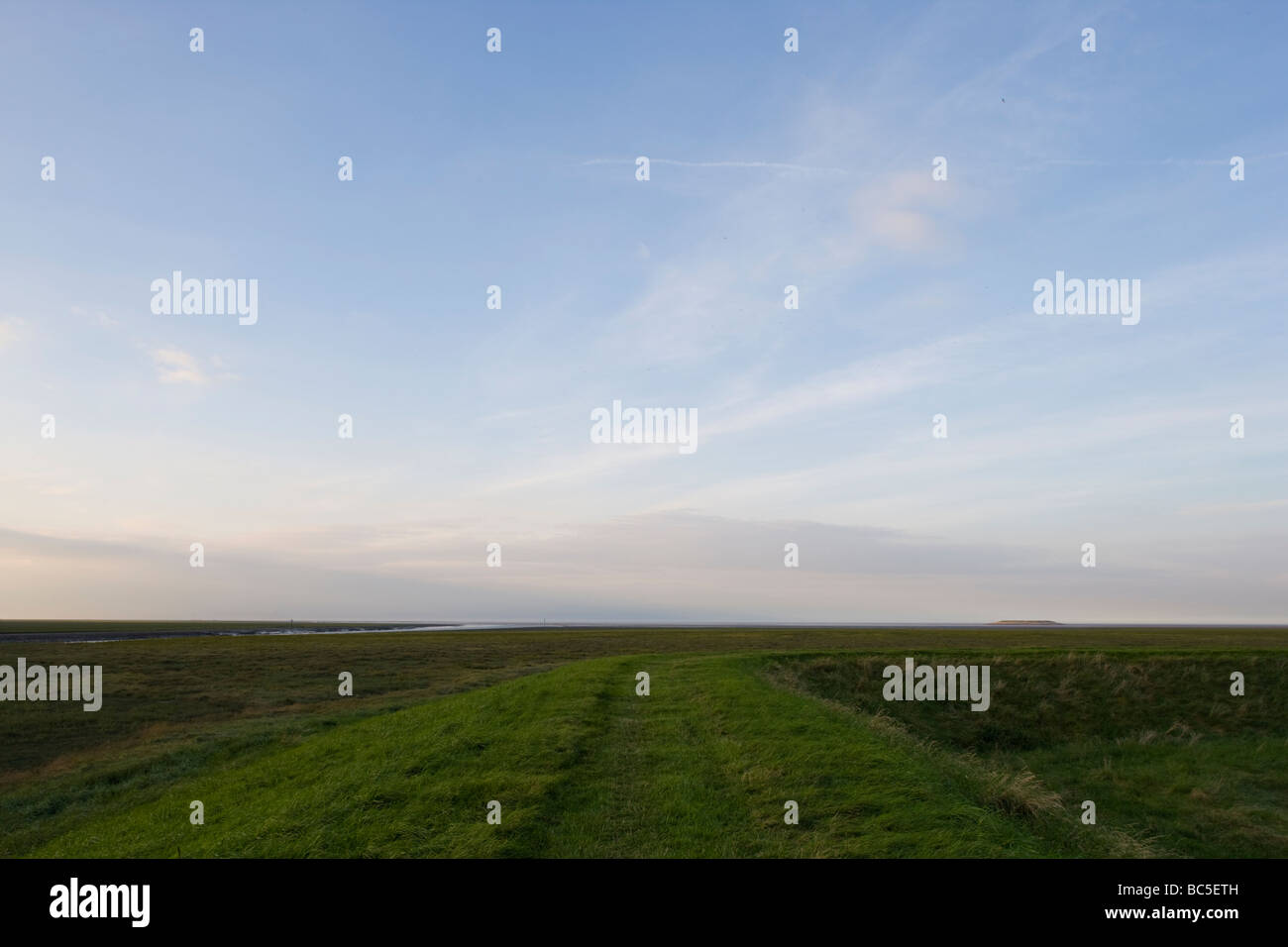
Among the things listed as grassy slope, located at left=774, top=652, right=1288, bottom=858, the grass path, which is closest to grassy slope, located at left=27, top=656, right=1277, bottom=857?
the grass path

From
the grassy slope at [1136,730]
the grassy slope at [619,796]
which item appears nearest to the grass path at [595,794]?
the grassy slope at [619,796]

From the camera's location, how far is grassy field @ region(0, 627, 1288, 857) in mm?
11930

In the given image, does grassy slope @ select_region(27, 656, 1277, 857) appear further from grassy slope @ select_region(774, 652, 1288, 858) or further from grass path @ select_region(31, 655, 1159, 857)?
grassy slope @ select_region(774, 652, 1288, 858)

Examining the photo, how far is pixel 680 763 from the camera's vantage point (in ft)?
53.3

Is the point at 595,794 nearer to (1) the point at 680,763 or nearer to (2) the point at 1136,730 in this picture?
(1) the point at 680,763

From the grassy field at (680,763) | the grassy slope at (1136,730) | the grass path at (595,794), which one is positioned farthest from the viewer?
the grassy slope at (1136,730)

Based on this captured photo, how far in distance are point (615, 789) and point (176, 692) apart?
4501cm

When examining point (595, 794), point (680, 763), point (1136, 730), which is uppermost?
point (595, 794)

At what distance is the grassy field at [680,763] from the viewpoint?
11930 mm

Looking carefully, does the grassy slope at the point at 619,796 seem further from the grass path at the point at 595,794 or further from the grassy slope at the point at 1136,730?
the grassy slope at the point at 1136,730

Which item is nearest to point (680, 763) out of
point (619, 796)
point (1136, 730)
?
point (619, 796)

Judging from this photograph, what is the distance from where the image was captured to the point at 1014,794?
530 inches
